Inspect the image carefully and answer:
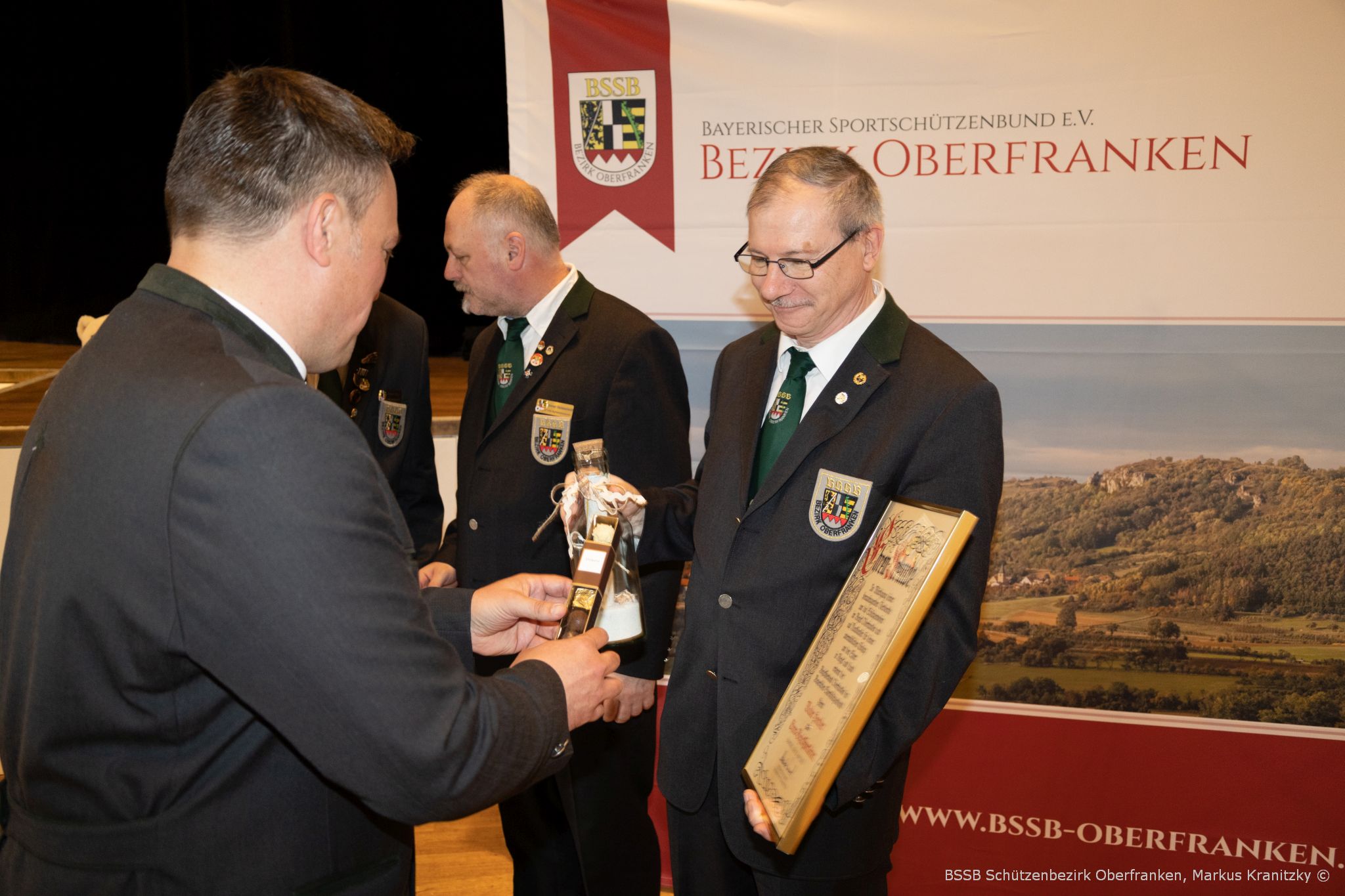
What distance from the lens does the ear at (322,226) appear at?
121 cm

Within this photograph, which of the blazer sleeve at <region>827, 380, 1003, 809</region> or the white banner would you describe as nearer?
the blazer sleeve at <region>827, 380, 1003, 809</region>

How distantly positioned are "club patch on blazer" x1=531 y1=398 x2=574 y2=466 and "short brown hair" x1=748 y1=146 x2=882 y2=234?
0.90 meters

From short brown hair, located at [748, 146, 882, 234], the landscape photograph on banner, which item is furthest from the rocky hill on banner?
short brown hair, located at [748, 146, 882, 234]

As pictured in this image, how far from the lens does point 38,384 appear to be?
17.9ft

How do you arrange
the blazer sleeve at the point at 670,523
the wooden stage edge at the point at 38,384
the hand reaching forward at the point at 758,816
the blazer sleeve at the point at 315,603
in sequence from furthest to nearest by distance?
the wooden stage edge at the point at 38,384 → the blazer sleeve at the point at 670,523 → the hand reaching forward at the point at 758,816 → the blazer sleeve at the point at 315,603

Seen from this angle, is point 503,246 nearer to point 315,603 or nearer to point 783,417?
point 783,417

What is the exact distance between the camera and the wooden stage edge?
3.95m

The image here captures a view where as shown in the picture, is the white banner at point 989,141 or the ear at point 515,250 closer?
the white banner at point 989,141

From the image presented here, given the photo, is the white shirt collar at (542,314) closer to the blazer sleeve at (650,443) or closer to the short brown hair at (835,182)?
the blazer sleeve at (650,443)

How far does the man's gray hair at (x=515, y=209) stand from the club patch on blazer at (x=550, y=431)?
499mm

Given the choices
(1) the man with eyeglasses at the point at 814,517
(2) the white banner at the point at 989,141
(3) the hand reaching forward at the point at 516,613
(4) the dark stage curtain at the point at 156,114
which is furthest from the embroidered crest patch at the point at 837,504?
(4) the dark stage curtain at the point at 156,114

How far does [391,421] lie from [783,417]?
1.56 metres

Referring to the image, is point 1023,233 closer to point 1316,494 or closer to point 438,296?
point 1316,494

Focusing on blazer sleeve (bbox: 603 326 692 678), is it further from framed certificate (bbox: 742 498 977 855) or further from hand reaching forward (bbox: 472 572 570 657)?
framed certificate (bbox: 742 498 977 855)
